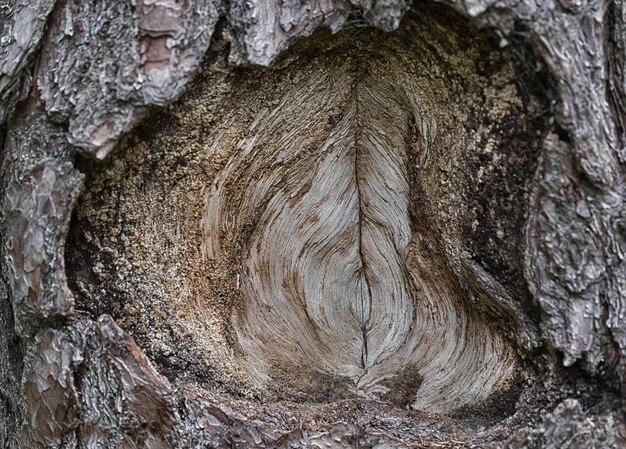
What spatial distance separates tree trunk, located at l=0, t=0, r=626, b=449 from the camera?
4.70ft

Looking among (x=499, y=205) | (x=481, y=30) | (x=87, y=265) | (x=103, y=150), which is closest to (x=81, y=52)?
(x=103, y=150)

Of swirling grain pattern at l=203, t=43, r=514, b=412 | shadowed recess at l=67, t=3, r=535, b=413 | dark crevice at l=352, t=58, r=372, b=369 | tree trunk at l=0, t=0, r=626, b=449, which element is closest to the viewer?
tree trunk at l=0, t=0, r=626, b=449

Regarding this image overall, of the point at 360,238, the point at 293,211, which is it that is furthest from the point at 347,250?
the point at 293,211

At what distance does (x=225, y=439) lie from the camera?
155cm

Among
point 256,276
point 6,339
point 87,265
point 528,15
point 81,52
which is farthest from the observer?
point 256,276

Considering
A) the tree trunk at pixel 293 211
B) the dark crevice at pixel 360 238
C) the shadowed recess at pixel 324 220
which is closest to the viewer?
the tree trunk at pixel 293 211

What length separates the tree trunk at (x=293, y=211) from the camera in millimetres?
1433

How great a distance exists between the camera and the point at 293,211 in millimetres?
1942

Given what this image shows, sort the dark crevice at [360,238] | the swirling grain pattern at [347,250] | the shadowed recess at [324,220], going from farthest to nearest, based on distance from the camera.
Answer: the dark crevice at [360,238] < the swirling grain pattern at [347,250] < the shadowed recess at [324,220]

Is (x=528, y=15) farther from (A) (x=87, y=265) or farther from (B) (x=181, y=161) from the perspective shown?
(A) (x=87, y=265)

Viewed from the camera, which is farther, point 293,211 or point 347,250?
point 347,250

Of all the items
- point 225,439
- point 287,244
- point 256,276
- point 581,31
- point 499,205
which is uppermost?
point 581,31

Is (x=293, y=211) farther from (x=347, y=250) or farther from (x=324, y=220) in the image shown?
(x=347, y=250)

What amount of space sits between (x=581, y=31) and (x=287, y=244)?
3.18 ft
